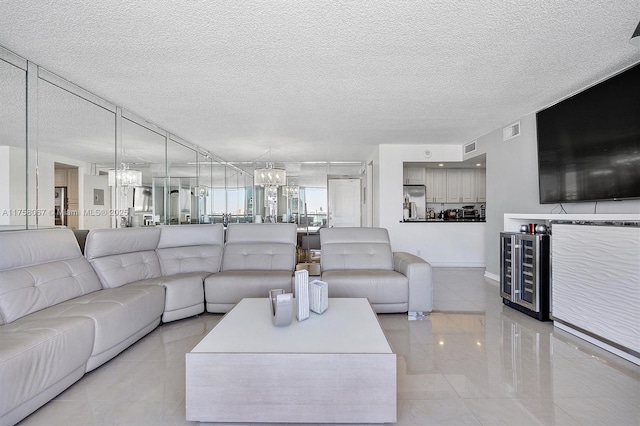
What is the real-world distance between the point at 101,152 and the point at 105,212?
1938 mm

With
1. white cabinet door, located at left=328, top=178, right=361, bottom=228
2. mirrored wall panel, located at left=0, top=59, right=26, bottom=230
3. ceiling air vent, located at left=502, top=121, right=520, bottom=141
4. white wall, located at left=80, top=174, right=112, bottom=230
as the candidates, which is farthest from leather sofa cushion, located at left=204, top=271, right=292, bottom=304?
white cabinet door, located at left=328, top=178, right=361, bottom=228

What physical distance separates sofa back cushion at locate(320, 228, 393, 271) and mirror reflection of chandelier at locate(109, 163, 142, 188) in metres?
3.10

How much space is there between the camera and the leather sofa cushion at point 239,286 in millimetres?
3236

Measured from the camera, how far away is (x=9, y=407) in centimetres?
150

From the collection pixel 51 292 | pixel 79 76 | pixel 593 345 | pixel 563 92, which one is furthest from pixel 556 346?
pixel 79 76

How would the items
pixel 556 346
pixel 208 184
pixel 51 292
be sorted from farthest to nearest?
pixel 208 184 < pixel 556 346 < pixel 51 292

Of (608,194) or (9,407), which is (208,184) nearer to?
(9,407)

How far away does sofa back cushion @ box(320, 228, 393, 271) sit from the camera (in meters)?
3.68

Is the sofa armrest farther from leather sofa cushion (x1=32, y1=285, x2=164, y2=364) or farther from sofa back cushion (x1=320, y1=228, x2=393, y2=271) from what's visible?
leather sofa cushion (x1=32, y1=285, x2=164, y2=364)

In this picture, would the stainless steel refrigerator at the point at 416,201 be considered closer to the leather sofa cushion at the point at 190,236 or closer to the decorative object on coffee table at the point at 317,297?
the leather sofa cushion at the point at 190,236

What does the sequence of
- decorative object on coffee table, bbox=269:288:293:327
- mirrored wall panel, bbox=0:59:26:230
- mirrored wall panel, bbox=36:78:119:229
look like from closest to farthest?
decorative object on coffee table, bbox=269:288:293:327 < mirrored wall panel, bbox=0:59:26:230 < mirrored wall panel, bbox=36:78:119:229

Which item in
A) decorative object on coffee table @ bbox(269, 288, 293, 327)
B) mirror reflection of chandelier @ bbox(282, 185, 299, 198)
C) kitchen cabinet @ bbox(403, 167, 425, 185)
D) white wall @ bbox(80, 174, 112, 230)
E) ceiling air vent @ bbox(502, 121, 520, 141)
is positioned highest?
ceiling air vent @ bbox(502, 121, 520, 141)

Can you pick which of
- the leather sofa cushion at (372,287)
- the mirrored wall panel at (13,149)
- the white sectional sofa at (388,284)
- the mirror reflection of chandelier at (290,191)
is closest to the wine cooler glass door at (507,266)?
the white sectional sofa at (388,284)

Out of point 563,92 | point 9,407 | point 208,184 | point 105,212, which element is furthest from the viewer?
point 208,184
